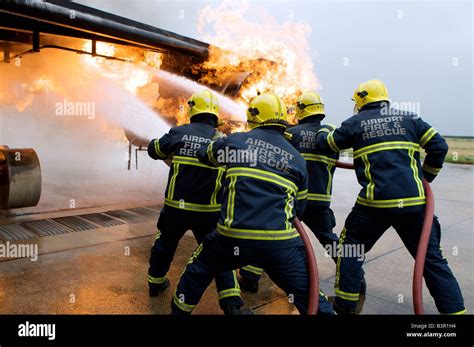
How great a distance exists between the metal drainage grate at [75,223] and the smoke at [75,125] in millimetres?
774

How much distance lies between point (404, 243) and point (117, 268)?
8.94 ft

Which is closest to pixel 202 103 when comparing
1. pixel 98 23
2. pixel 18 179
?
pixel 98 23

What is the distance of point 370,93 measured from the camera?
331 centimetres

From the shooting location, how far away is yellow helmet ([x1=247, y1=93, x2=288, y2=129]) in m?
2.75

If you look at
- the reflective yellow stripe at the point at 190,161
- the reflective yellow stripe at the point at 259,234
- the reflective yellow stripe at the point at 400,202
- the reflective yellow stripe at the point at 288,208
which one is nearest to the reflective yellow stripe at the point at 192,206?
the reflective yellow stripe at the point at 190,161

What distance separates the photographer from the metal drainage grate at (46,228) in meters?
5.23

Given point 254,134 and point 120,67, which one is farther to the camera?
point 120,67

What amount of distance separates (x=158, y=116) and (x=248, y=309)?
15.1 feet

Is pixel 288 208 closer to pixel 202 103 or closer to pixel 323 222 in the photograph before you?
pixel 202 103

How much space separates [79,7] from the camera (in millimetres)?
4707

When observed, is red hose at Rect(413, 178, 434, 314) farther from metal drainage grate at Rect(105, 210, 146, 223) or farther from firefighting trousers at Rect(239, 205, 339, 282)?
metal drainage grate at Rect(105, 210, 146, 223)

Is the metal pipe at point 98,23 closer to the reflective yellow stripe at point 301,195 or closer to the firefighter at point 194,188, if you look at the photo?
the firefighter at point 194,188
